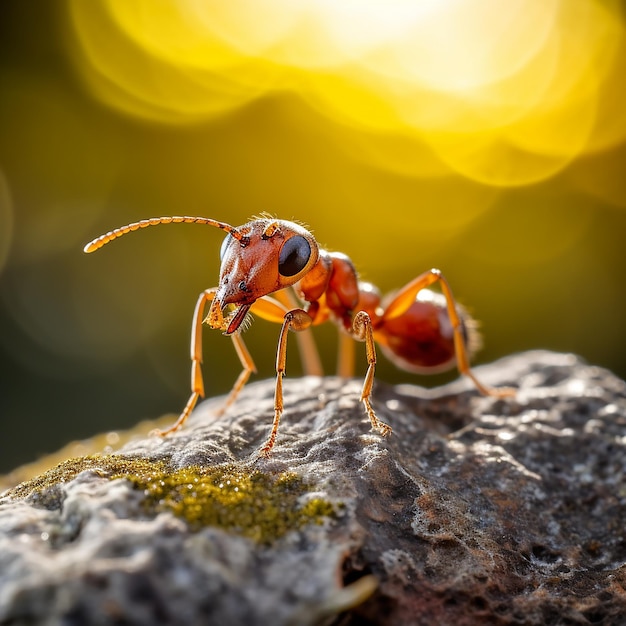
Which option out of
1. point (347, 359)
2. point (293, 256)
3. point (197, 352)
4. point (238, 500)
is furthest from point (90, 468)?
point (347, 359)

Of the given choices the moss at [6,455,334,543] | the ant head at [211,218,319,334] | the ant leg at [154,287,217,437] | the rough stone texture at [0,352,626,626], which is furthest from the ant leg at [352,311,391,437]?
the ant leg at [154,287,217,437]

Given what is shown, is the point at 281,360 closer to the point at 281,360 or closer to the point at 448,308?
the point at 281,360

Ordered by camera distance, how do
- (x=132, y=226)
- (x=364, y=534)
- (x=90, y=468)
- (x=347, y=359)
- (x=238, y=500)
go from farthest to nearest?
(x=347, y=359) < (x=132, y=226) < (x=90, y=468) < (x=238, y=500) < (x=364, y=534)

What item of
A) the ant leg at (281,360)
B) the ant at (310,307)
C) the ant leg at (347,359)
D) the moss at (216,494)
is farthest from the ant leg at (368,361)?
the ant leg at (347,359)

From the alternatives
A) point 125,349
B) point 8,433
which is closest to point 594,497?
point 8,433

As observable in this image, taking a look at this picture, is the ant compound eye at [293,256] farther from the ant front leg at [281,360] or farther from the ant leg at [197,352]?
the ant leg at [197,352]

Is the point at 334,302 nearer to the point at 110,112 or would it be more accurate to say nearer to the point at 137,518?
the point at 137,518
